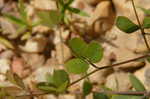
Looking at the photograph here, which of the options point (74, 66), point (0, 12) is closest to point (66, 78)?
point (74, 66)

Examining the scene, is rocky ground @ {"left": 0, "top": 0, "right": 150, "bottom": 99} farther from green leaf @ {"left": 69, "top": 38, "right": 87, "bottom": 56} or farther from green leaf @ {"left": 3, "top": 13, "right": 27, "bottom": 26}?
green leaf @ {"left": 69, "top": 38, "right": 87, "bottom": 56}

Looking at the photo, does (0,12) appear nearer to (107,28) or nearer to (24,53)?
(24,53)

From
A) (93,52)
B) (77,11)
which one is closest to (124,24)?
(93,52)

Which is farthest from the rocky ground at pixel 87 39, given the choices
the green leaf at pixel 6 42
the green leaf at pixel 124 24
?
the green leaf at pixel 124 24

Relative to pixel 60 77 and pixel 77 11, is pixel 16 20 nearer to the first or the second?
pixel 77 11

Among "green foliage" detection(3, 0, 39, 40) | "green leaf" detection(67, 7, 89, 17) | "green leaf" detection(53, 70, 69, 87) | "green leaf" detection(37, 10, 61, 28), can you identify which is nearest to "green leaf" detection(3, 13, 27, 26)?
"green foliage" detection(3, 0, 39, 40)

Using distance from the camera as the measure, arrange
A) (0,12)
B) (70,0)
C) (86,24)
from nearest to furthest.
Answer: (70,0) → (86,24) → (0,12)

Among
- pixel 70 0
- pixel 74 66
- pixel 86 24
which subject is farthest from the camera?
pixel 86 24
